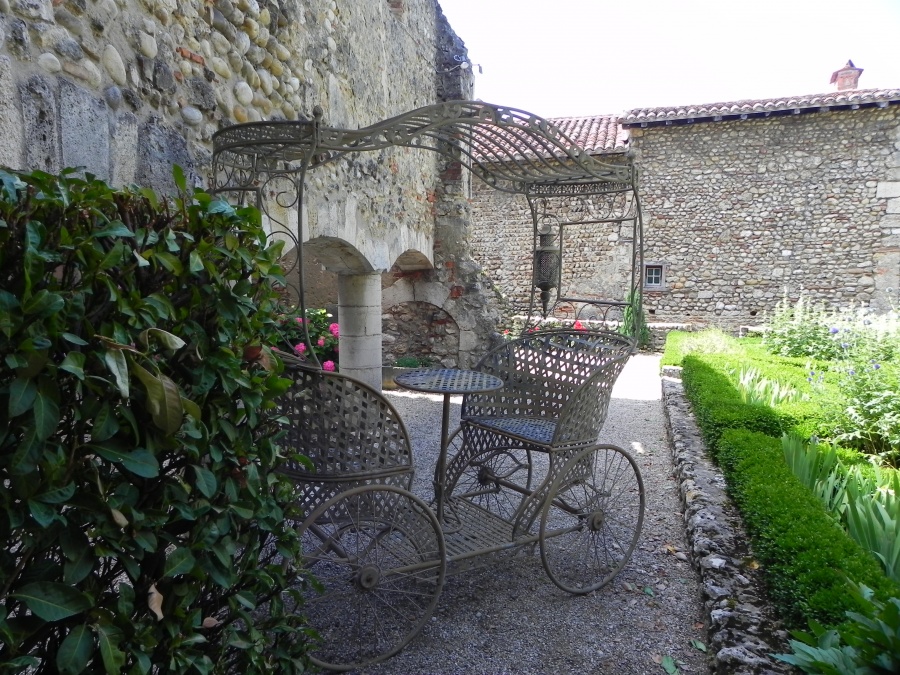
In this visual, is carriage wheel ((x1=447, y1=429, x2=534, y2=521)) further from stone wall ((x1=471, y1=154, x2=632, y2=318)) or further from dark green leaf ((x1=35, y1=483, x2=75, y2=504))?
stone wall ((x1=471, y1=154, x2=632, y2=318))

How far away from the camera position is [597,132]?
13.9 meters

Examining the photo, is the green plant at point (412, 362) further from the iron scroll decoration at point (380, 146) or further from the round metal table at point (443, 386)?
the round metal table at point (443, 386)

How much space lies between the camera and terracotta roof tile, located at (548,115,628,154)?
13.0 meters

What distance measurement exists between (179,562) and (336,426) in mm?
955

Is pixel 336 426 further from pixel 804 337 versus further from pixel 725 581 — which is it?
pixel 804 337

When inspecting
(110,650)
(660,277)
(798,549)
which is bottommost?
(798,549)

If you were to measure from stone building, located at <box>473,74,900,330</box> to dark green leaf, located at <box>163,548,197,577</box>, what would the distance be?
1211cm

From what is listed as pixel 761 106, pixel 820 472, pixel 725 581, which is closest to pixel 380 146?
pixel 725 581

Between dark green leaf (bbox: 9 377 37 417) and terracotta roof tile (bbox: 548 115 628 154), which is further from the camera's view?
terracotta roof tile (bbox: 548 115 628 154)

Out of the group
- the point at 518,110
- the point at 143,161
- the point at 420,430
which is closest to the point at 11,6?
the point at 143,161

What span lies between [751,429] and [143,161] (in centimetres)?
393

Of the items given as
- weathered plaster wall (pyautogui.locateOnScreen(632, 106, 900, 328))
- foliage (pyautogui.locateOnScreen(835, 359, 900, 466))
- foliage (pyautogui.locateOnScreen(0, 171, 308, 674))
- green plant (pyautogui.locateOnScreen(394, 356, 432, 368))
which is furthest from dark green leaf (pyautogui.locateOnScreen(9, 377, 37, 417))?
weathered plaster wall (pyautogui.locateOnScreen(632, 106, 900, 328))

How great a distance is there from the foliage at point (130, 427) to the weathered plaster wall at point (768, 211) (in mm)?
12017

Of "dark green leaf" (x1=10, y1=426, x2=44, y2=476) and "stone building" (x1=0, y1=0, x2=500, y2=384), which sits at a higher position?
"stone building" (x1=0, y1=0, x2=500, y2=384)
